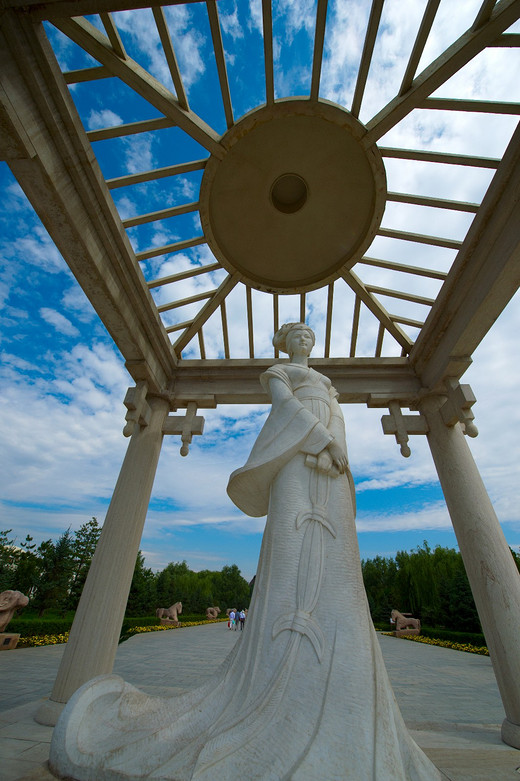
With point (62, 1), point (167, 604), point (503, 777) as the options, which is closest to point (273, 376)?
point (503, 777)

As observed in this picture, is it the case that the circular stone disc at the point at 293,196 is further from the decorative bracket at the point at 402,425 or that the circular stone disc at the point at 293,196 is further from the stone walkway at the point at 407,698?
the stone walkway at the point at 407,698

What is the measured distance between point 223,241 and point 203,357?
103 inches

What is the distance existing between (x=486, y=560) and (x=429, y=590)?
25970 mm

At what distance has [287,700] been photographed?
1.78 metres

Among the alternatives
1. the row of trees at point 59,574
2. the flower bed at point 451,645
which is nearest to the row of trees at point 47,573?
the row of trees at point 59,574

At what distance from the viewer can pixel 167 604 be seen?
107ft

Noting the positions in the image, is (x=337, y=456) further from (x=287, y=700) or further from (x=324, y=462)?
(x=287, y=700)

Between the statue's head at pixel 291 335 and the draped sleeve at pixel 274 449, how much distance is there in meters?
1.19

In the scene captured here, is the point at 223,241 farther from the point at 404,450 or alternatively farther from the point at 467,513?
the point at 467,513

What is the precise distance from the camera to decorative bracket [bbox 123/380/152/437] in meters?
6.73

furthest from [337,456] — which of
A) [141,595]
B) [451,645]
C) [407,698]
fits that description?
[141,595]

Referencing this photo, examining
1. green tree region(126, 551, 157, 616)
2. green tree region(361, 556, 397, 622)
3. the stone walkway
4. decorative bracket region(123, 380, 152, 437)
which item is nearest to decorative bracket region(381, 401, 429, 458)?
the stone walkway

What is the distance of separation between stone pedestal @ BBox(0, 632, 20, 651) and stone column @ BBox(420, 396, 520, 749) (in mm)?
13513

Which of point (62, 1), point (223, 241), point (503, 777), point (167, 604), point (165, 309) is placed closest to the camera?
point (503, 777)
